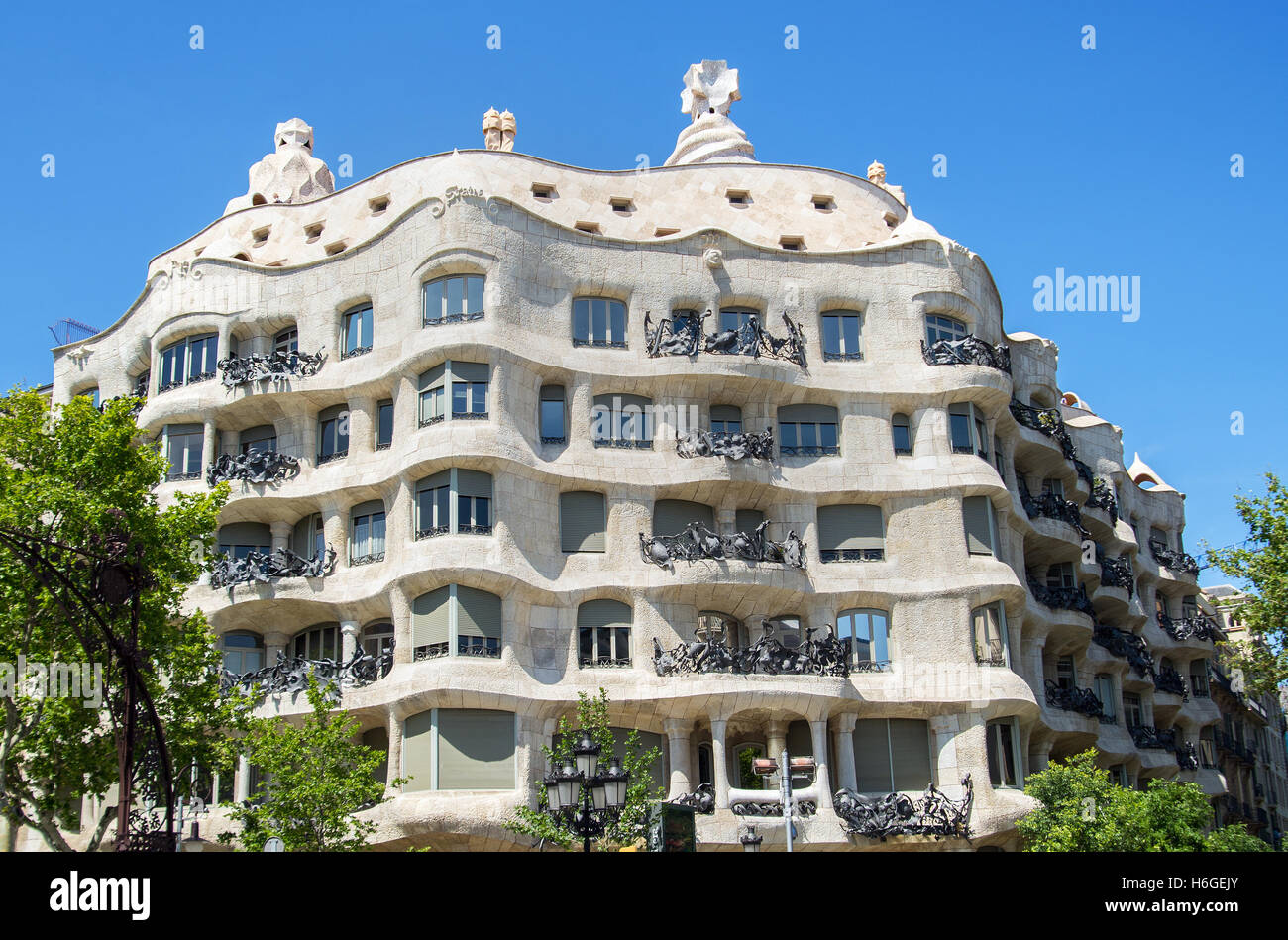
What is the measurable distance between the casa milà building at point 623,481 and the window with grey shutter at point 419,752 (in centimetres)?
10

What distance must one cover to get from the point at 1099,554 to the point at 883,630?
16.5 m

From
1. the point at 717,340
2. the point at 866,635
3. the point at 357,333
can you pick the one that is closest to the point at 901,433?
the point at 717,340

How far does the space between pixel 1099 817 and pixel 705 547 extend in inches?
457

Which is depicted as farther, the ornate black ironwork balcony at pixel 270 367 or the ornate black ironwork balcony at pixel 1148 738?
the ornate black ironwork balcony at pixel 1148 738

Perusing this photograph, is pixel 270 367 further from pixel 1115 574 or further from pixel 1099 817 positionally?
pixel 1115 574

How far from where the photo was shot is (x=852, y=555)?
40594 mm

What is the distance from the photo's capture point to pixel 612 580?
3822 cm

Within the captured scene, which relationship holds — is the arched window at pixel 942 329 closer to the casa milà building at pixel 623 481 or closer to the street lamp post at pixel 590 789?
the casa milà building at pixel 623 481

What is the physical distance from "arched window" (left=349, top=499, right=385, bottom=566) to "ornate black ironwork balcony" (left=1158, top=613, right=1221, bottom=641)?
1327 inches

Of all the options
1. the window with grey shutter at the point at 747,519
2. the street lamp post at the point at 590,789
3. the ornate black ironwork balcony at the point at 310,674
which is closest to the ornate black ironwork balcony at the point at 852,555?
the window with grey shutter at the point at 747,519

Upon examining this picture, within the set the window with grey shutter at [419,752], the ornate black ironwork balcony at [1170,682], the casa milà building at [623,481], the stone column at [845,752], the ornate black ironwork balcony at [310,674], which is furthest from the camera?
the ornate black ironwork balcony at [1170,682]

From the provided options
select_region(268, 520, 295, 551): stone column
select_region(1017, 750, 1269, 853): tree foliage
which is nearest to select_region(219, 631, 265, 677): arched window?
select_region(268, 520, 295, 551): stone column

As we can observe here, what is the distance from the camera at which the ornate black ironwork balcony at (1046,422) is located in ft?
153
